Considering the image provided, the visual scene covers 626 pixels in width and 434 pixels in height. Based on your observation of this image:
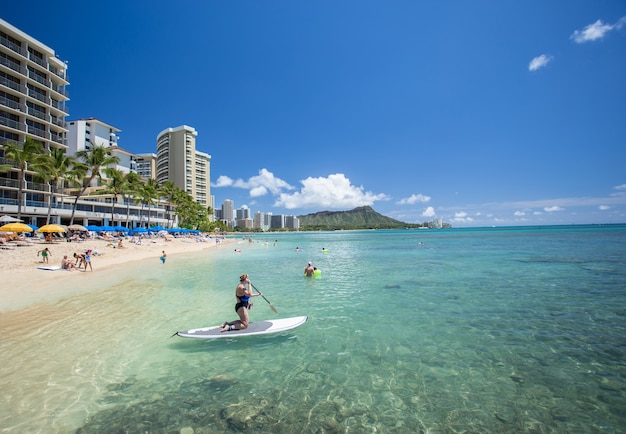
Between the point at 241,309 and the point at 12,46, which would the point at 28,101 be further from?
the point at 241,309

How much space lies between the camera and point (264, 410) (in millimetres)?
5695

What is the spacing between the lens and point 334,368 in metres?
7.43

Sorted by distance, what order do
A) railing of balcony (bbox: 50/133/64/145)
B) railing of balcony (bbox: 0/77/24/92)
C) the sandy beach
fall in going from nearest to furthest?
the sandy beach → railing of balcony (bbox: 0/77/24/92) → railing of balcony (bbox: 50/133/64/145)

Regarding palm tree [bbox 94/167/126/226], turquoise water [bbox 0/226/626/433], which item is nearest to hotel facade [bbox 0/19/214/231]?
palm tree [bbox 94/167/126/226]

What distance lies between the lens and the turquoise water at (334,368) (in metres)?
5.44

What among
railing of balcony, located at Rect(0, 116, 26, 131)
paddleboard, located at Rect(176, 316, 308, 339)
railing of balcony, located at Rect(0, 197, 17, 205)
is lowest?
paddleboard, located at Rect(176, 316, 308, 339)

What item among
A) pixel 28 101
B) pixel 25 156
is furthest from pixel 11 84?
pixel 25 156

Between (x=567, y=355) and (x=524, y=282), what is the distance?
38.7 feet

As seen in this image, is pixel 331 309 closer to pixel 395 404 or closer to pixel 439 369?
pixel 439 369

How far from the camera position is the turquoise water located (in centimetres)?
544

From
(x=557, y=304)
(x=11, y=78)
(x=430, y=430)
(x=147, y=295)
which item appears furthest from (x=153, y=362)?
(x=11, y=78)

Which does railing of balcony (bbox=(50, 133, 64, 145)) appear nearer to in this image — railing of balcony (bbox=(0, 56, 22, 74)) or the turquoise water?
railing of balcony (bbox=(0, 56, 22, 74))

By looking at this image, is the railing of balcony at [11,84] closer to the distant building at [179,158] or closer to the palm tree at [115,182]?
the palm tree at [115,182]

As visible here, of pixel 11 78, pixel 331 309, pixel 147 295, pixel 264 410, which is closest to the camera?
pixel 264 410
